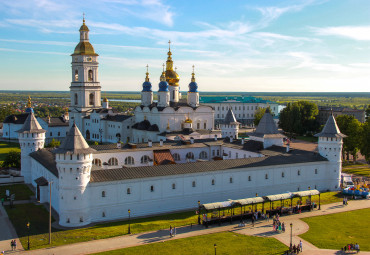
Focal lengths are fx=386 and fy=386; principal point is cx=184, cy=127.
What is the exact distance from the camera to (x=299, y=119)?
80000 mm

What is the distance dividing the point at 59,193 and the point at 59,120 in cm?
5458

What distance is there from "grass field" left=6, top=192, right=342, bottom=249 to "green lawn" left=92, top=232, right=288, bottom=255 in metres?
3.04

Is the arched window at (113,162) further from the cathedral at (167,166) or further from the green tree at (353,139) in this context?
the green tree at (353,139)

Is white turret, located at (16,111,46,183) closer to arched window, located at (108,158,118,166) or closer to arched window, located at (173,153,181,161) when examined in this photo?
arched window, located at (108,158,118,166)

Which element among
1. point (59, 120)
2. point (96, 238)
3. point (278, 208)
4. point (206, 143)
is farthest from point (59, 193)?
point (59, 120)

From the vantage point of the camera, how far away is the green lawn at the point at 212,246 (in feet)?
78.5

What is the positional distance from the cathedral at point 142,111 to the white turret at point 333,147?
19.1 metres

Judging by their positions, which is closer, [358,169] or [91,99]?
[358,169]

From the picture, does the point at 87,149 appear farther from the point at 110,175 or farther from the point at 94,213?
the point at 94,213

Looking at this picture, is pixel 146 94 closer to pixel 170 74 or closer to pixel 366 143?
pixel 170 74

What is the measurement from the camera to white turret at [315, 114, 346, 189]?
39094 mm

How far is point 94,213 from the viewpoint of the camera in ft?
97.9

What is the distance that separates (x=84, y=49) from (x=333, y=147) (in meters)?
53.8

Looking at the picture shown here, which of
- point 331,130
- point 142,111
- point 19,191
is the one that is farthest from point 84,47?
point 331,130
